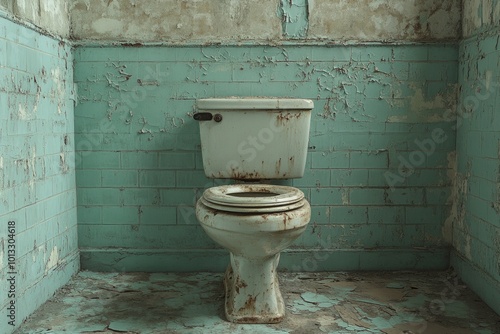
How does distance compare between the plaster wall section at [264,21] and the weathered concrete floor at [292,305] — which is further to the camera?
the plaster wall section at [264,21]

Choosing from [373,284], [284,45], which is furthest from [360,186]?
[284,45]

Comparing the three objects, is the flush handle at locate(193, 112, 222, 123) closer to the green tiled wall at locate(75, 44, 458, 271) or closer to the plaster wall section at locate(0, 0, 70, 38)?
the green tiled wall at locate(75, 44, 458, 271)

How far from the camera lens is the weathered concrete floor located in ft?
6.86

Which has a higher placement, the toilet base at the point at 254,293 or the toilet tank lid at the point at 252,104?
the toilet tank lid at the point at 252,104

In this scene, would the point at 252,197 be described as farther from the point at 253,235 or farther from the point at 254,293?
the point at 254,293

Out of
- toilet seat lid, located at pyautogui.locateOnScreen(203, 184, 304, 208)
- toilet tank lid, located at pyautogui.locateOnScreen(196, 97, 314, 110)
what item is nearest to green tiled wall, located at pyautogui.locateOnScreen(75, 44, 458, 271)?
toilet tank lid, located at pyautogui.locateOnScreen(196, 97, 314, 110)

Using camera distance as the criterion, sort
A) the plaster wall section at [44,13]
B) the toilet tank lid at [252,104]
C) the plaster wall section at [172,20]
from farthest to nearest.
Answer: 1. the plaster wall section at [172,20]
2. the toilet tank lid at [252,104]
3. the plaster wall section at [44,13]

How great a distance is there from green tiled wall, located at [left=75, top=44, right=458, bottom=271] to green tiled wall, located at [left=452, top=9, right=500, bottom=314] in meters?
0.11

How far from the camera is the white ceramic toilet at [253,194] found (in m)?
1.97

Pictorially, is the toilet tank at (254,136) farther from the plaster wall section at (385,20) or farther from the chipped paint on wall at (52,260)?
→ the chipped paint on wall at (52,260)

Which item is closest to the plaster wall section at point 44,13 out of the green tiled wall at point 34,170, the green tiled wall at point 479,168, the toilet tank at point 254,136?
the green tiled wall at point 34,170

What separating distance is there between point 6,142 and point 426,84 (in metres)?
2.18

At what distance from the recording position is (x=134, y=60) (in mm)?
2707

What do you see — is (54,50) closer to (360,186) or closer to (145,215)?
(145,215)
